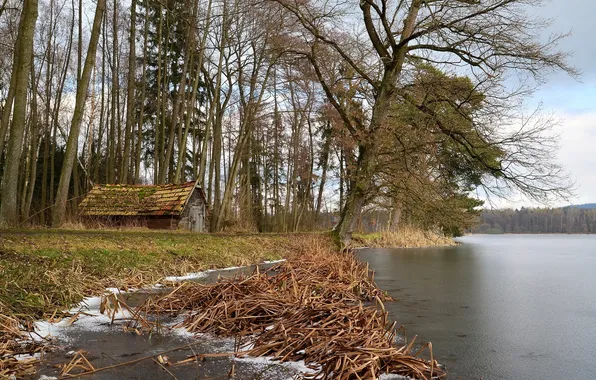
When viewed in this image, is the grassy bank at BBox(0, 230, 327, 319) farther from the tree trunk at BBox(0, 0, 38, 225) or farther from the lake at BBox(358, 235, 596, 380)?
the lake at BBox(358, 235, 596, 380)

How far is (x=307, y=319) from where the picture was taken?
3643 mm

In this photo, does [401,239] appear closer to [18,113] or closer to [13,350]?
[18,113]

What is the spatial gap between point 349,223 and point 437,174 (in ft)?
9.13

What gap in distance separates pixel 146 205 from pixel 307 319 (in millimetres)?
14674

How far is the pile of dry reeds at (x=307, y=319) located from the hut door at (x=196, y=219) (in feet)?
40.9

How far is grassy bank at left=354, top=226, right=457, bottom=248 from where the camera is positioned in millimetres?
23688

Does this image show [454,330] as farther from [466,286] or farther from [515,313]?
[466,286]

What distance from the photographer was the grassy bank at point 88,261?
468 centimetres

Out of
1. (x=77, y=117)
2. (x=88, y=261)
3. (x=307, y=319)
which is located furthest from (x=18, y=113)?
(x=307, y=319)

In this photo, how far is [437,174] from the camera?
1277 centimetres

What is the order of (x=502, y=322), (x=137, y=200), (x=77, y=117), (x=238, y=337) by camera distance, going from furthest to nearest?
(x=137, y=200) → (x=77, y=117) → (x=502, y=322) → (x=238, y=337)

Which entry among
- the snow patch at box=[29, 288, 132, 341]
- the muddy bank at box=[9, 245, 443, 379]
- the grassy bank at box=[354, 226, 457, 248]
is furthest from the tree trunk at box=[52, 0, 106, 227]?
the grassy bank at box=[354, 226, 457, 248]

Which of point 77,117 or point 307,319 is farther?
point 77,117

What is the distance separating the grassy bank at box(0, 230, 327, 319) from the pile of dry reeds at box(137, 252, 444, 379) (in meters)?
1.09
